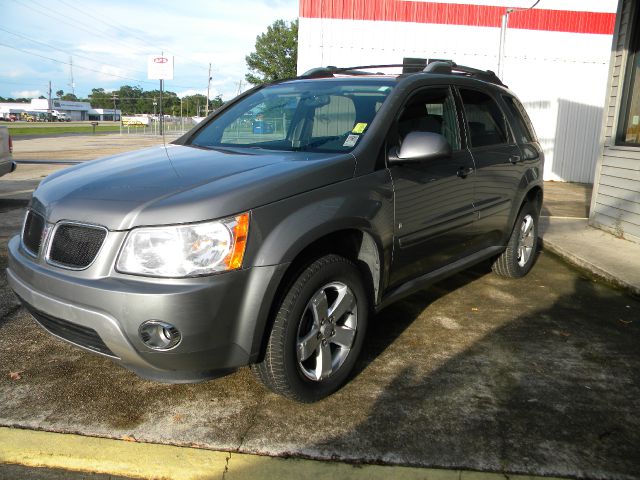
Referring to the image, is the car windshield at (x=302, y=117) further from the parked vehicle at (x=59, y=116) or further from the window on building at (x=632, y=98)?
the parked vehicle at (x=59, y=116)

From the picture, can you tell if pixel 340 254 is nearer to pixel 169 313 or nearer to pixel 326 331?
pixel 326 331

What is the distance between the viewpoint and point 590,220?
8102 mm

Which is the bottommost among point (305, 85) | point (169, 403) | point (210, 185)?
point (169, 403)

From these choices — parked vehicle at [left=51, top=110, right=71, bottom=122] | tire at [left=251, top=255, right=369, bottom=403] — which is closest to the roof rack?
tire at [left=251, top=255, right=369, bottom=403]

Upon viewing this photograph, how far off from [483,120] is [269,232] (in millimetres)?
2606

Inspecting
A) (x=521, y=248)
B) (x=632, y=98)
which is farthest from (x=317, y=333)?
(x=632, y=98)

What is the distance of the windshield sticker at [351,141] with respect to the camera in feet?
10.7

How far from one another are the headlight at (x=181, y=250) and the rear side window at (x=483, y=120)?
2449 mm

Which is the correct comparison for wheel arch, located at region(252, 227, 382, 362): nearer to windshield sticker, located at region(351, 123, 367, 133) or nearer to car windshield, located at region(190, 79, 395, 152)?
car windshield, located at region(190, 79, 395, 152)

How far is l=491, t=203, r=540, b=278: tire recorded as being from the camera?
16.9 feet

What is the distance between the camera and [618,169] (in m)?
7.48

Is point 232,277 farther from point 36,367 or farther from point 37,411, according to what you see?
point 36,367

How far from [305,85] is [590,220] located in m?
5.70

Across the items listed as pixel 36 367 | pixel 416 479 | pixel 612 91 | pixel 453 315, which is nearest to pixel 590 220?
pixel 612 91
